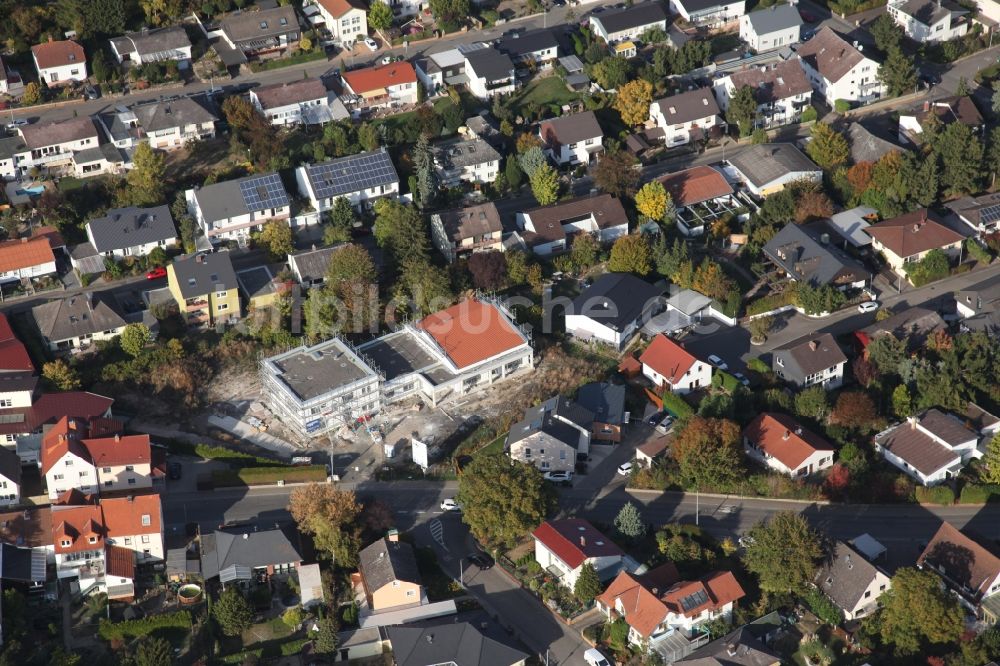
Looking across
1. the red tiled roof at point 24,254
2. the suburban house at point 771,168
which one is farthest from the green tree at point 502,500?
the suburban house at point 771,168

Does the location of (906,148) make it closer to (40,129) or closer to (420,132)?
(420,132)

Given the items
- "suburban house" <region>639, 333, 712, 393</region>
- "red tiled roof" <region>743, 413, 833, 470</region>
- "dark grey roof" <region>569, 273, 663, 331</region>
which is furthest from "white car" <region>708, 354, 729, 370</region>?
"red tiled roof" <region>743, 413, 833, 470</region>

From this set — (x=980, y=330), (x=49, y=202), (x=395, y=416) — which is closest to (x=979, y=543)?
(x=980, y=330)

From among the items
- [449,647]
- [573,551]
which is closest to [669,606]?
[573,551]

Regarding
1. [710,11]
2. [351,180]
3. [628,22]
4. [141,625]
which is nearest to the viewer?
[141,625]

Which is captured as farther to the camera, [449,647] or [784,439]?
[784,439]

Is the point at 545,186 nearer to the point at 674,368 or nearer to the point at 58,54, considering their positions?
the point at 674,368

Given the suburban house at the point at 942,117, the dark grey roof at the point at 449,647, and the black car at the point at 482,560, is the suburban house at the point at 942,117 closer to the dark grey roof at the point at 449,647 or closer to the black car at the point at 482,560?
the black car at the point at 482,560
